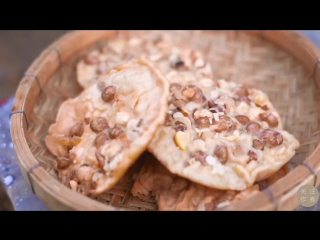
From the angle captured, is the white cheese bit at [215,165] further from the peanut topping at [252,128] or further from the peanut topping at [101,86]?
the peanut topping at [101,86]

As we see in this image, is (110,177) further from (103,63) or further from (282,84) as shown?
(282,84)

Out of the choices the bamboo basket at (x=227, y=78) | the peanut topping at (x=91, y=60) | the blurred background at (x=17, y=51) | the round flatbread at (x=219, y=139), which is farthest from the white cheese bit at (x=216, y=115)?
the blurred background at (x=17, y=51)

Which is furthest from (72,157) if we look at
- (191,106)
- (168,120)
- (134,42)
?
(134,42)

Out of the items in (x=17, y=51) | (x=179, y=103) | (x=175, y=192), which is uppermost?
(x=179, y=103)

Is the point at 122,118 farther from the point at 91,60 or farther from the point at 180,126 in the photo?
the point at 91,60

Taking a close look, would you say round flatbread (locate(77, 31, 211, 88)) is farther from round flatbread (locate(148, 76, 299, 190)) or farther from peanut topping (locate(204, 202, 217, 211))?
peanut topping (locate(204, 202, 217, 211))

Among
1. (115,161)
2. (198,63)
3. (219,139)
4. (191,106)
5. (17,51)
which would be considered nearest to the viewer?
(115,161)

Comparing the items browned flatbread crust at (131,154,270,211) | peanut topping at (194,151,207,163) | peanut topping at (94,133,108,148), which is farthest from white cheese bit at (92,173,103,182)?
peanut topping at (194,151,207,163)
